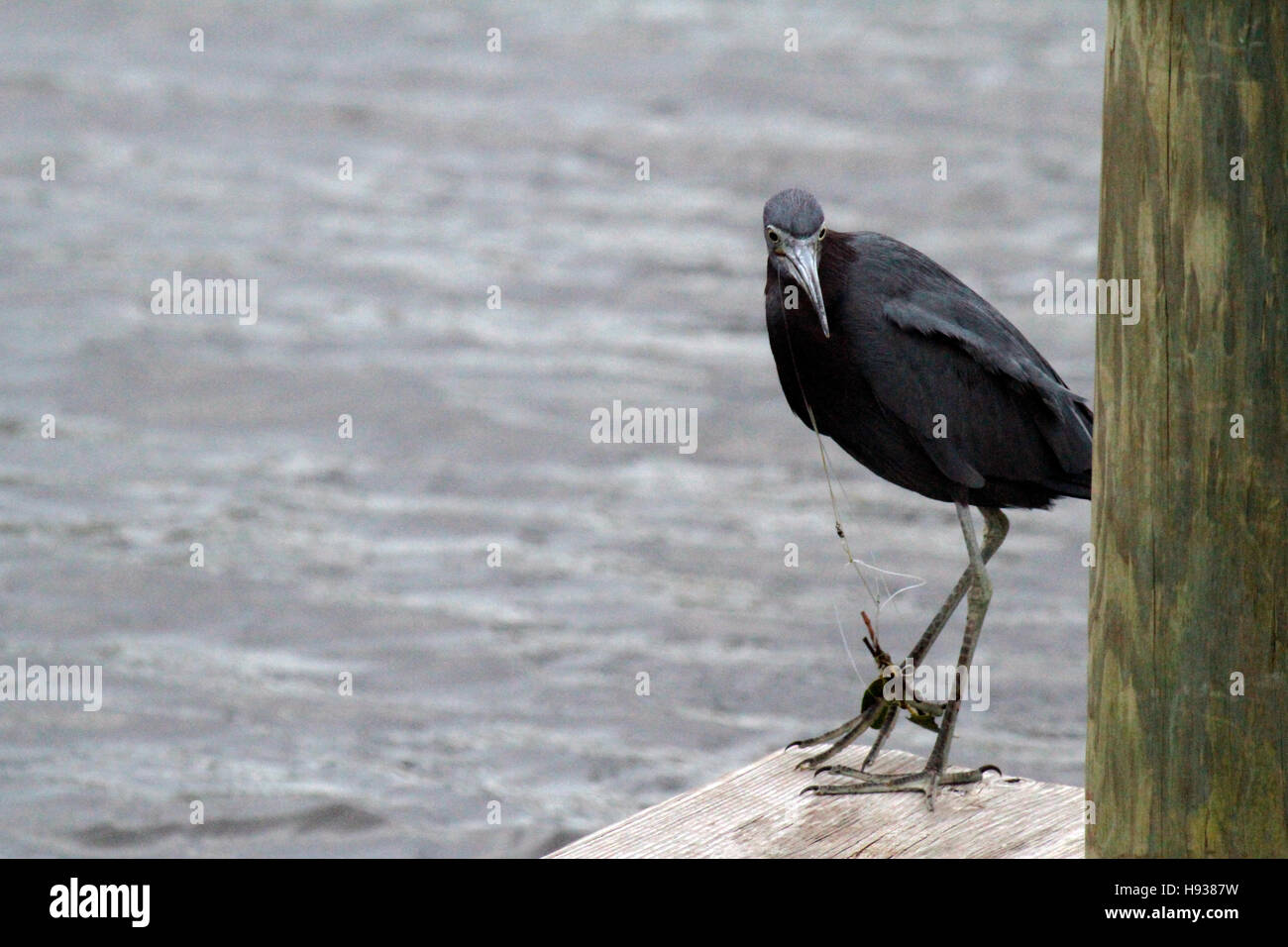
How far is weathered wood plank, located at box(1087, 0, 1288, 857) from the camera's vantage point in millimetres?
3459

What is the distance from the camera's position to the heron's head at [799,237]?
4711 millimetres

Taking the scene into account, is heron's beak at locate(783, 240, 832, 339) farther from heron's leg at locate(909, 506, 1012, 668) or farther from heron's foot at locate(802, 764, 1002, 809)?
heron's foot at locate(802, 764, 1002, 809)

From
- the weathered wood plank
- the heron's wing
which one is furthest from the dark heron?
the weathered wood plank

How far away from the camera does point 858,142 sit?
15000 mm

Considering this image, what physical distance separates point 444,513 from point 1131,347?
6769 mm

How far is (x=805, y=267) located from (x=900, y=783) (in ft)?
4.36

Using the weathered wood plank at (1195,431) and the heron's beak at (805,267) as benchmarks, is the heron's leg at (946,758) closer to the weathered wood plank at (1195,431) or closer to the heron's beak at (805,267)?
the heron's beak at (805,267)

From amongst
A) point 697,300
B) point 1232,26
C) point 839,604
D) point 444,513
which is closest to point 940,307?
point 1232,26

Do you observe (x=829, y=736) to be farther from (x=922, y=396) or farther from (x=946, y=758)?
(x=922, y=396)

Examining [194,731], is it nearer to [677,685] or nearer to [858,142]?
[677,685]

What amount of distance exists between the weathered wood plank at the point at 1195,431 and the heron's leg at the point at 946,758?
117 cm

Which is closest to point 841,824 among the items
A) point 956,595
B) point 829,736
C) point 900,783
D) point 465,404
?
point 900,783

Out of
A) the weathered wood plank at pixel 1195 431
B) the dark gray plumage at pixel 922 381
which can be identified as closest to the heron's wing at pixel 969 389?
the dark gray plumage at pixel 922 381

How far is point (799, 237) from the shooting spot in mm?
4711
